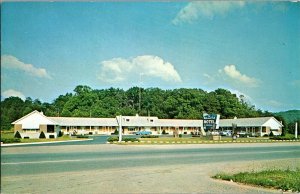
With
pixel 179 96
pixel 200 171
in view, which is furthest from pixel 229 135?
pixel 200 171

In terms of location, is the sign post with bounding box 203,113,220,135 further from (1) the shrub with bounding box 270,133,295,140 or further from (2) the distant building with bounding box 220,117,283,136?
(1) the shrub with bounding box 270,133,295,140

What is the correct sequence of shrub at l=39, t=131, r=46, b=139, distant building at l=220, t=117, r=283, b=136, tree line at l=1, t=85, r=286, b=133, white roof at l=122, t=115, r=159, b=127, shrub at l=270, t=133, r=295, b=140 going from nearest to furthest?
1. tree line at l=1, t=85, r=286, b=133
2. shrub at l=270, t=133, r=295, b=140
3. distant building at l=220, t=117, r=283, b=136
4. shrub at l=39, t=131, r=46, b=139
5. white roof at l=122, t=115, r=159, b=127

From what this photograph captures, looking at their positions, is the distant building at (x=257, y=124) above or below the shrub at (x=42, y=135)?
above

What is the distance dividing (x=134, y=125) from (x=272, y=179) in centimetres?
4293

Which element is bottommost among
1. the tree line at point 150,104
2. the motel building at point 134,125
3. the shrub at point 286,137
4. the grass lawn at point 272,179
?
the grass lawn at point 272,179

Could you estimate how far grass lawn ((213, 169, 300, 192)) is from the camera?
9.92 metres

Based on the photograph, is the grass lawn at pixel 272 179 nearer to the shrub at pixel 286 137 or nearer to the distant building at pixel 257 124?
the shrub at pixel 286 137

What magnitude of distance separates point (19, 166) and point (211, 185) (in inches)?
307

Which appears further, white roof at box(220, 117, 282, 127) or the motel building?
white roof at box(220, 117, 282, 127)

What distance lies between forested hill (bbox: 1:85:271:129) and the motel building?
4.65ft

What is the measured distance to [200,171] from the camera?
43.5 feet

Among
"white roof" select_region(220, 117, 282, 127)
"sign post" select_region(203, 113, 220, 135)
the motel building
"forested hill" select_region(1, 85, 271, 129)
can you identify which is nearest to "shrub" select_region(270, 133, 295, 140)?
the motel building

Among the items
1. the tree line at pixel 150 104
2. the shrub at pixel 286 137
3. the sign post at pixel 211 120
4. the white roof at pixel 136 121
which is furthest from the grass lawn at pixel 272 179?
the white roof at pixel 136 121

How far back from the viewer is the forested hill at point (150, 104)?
72.9 ft
